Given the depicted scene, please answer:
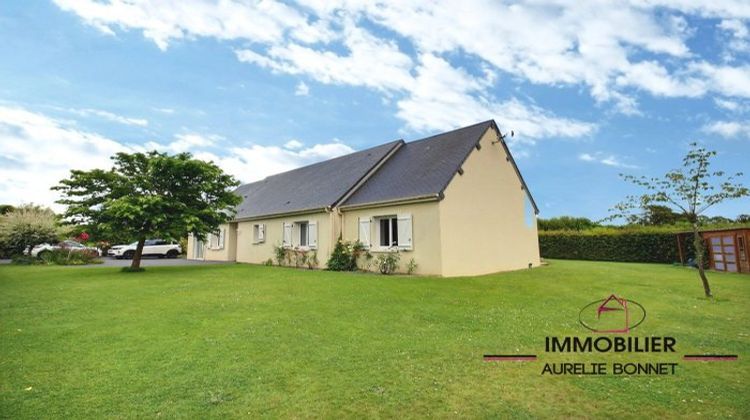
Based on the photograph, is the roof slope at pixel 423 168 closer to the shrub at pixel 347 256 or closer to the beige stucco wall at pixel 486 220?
the beige stucco wall at pixel 486 220

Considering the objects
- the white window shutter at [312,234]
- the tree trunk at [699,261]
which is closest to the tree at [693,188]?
the tree trunk at [699,261]

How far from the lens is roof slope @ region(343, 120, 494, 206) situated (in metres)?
13.8

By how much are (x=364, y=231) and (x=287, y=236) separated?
523 centimetres

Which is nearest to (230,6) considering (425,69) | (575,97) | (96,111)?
(96,111)

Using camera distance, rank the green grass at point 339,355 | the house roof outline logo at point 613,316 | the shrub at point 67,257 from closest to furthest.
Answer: the green grass at point 339,355 < the house roof outline logo at point 613,316 < the shrub at point 67,257

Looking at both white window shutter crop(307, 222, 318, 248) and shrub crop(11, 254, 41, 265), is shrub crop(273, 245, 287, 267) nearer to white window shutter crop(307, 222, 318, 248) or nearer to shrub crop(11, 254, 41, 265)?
white window shutter crop(307, 222, 318, 248)

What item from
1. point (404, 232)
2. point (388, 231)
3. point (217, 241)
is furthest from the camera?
point (217, 241)

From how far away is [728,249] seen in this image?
15656mm

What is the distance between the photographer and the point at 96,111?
39.8 feet

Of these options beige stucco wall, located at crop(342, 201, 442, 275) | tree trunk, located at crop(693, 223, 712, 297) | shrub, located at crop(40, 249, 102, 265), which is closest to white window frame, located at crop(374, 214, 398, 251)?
beige stucco wall, located at crop(342, 201, 442, 275)

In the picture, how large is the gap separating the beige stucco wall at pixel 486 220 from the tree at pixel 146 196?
10296 mm

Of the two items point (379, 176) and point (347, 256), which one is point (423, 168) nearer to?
point (379, 176)

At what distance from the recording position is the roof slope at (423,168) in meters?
13.8

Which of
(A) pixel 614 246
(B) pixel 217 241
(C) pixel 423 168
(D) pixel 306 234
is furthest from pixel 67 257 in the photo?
(A) pixel 614 246
